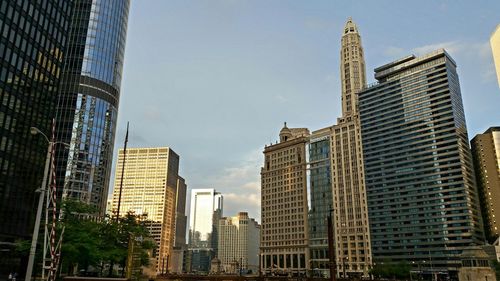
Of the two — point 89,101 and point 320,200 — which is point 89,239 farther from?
point 320,200

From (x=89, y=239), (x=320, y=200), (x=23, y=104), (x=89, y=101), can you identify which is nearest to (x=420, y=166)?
(x=320, y=200)

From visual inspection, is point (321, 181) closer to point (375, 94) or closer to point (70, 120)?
point (375, 94)

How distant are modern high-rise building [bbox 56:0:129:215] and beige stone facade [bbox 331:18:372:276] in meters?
102

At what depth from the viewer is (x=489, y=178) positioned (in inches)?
7490

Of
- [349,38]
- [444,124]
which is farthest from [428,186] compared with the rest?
[349,38]

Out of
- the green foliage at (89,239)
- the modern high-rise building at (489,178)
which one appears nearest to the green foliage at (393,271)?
the modern high-rise building at (489,178)

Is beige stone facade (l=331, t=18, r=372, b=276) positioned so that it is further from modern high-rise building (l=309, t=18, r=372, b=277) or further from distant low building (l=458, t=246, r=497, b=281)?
distant low building (l=458, t=246, r=497, b=281)

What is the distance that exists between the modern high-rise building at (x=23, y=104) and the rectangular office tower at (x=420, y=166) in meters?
141

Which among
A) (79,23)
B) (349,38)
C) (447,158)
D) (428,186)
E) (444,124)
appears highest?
(349,38)

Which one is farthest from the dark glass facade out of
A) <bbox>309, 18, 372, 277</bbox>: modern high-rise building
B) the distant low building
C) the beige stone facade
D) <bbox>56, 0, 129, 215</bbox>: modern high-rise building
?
<bbox>56, 0, 129, 215</bbox>: modern high-rise building

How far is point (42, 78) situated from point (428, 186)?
14694cm

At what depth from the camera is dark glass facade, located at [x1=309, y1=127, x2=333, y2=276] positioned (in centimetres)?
17879

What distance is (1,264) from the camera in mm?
62438

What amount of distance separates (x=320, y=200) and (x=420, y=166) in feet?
155
